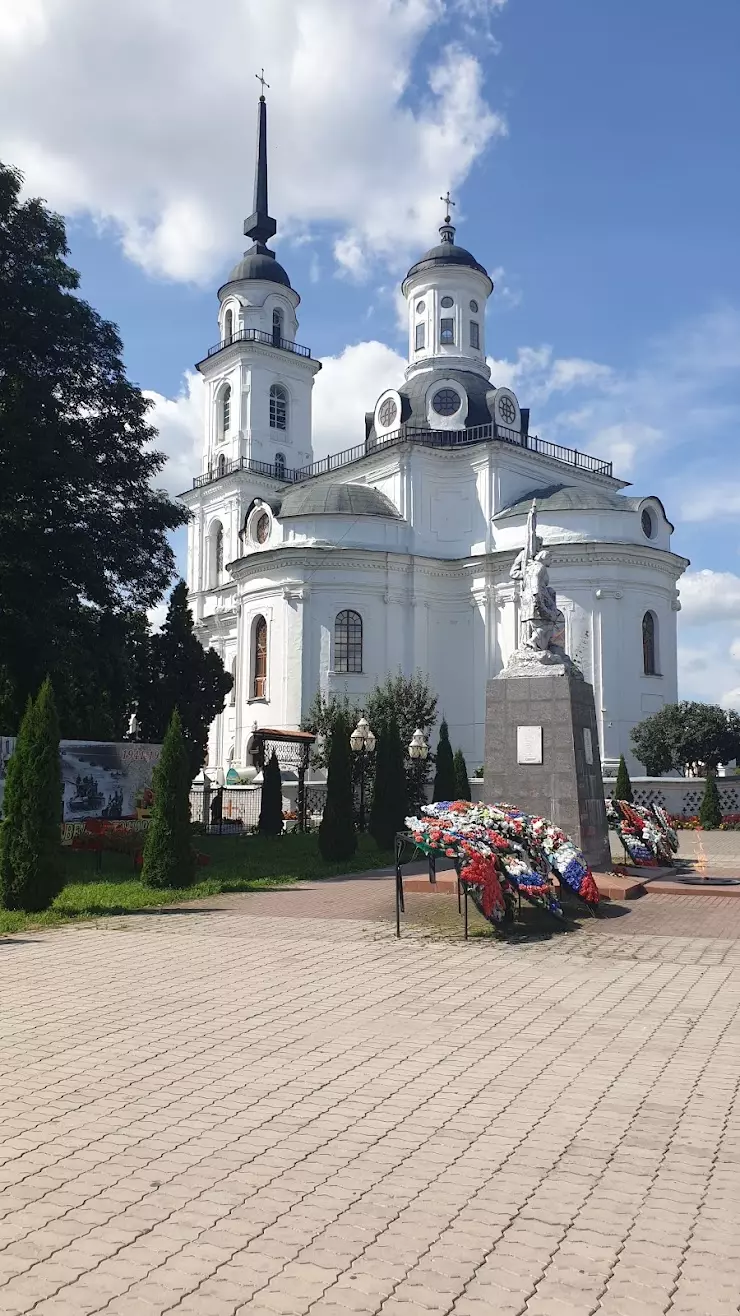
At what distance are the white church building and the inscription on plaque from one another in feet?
68.7

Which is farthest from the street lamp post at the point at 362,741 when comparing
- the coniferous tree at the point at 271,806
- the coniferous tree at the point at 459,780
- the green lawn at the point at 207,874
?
the coniferous tree at the point at 459,780

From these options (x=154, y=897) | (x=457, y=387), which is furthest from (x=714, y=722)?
(x=154, y=897)

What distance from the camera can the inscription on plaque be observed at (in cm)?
1460

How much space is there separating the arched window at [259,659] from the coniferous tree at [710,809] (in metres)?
17.1

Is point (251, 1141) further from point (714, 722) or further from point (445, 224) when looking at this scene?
point (445, 224)

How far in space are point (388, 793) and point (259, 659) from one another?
17835 millimetres

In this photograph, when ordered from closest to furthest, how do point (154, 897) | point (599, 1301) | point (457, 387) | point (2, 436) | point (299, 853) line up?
point (599, 1301) < point (154, 897) < point (2, 436) < point (299, 853) < point (457, 387)

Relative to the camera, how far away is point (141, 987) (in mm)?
8422

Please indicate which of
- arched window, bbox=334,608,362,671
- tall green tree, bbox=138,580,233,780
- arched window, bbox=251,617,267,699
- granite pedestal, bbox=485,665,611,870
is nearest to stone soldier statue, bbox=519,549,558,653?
granite pedestal, bbox=485,665,611,870

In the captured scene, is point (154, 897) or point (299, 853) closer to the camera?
point (154, 897)

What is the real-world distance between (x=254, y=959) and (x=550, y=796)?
604 centimetres

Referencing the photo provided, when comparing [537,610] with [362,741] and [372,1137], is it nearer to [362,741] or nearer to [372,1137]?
[362,741]

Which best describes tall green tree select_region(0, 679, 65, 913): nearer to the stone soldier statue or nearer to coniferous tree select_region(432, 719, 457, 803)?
the stone soldier statue

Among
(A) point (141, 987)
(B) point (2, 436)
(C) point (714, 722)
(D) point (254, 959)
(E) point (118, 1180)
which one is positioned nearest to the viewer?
(E) point (118, 1180)
